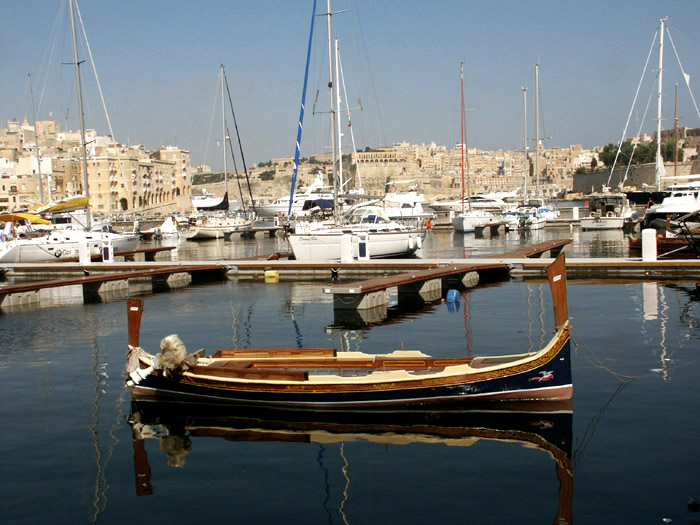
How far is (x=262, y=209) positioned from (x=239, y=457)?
251ft

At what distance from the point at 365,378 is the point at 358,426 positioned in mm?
663

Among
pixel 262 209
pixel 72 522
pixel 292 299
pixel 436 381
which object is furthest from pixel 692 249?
pixel 262 209

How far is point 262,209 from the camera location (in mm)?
83812

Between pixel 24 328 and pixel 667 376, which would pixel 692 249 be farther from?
pixel 24 328

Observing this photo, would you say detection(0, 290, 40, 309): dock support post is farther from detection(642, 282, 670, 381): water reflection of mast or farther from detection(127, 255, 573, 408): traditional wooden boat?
detection(642, 282, 670, 381): water reflection of mast

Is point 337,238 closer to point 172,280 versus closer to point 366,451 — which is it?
point 172,280

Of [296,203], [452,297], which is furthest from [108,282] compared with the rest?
[296,203]

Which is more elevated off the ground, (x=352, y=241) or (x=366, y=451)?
(x=352, y=241)

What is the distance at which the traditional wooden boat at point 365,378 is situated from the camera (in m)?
9.47

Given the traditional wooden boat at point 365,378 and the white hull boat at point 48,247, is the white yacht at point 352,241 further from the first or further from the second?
the traditional wooden boat at point 365,378

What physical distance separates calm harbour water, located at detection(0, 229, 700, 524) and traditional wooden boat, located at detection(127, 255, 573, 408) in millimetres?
397

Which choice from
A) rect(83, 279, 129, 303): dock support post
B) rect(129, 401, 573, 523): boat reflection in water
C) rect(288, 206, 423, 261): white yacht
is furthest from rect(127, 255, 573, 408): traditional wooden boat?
rect(288, 206, 423, 261): white yacht

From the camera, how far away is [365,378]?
9594 mm

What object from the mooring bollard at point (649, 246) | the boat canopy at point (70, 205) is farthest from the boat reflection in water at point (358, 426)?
the boat canopy at point (70, 205)
